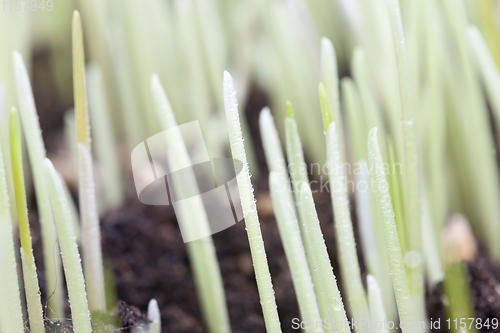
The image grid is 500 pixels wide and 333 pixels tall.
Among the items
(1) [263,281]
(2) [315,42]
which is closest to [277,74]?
(2) [315,42]

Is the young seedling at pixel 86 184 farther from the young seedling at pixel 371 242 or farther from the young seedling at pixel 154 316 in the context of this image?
the young seedling at pixel 371 242

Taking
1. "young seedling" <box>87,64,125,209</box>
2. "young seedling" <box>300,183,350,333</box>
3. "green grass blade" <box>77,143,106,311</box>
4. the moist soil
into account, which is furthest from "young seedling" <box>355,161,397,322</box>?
"young seedling" <box>87,64,125,209</box>

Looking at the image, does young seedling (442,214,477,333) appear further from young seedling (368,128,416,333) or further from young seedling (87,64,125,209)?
young seedling (87,64,125,209)

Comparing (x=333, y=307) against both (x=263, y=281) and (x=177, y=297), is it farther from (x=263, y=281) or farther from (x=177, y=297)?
(x=177, y=297)

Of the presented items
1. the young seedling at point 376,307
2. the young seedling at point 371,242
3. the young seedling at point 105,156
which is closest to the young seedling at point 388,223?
the young seedling at point 376,307

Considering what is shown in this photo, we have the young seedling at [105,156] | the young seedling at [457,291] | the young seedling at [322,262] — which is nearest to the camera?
the young seedling at [322,262]
